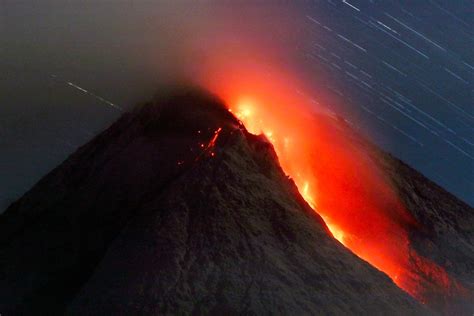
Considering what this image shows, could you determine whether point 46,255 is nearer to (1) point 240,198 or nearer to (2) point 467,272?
(1) point 240,198

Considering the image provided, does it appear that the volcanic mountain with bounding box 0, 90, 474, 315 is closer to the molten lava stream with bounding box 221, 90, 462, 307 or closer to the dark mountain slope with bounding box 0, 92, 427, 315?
the dark mountain slope with bounding box 0, 92, 427, 315

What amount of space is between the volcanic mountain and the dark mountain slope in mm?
64

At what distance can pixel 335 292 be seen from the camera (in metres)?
25.8

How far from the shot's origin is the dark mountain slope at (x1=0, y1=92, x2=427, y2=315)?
2422 cm

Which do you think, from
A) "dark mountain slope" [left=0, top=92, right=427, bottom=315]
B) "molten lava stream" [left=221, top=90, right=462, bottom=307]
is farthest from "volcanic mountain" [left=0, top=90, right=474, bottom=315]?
Answer: "molten lava stream" [left=221, top=90, right=462, bottom=307]

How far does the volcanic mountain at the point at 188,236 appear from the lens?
24328mm

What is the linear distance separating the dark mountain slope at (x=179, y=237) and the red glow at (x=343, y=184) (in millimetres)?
4278

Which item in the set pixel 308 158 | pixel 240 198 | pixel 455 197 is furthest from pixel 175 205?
pixel 455 197

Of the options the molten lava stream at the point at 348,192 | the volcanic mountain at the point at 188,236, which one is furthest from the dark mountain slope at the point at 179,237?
the molten lava stream at the point at 348,192

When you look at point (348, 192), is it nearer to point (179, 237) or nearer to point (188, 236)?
point (188, 236)

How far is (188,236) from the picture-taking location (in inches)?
1068

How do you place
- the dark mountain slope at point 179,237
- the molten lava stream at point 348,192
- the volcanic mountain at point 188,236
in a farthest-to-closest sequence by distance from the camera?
the molten lava stream at point 348,192 → the volcanic mountain at point 188,236 → the dark mountain slope at point 179,237

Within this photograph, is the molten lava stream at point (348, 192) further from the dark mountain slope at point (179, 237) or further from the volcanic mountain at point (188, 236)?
the dark mountain slope at point (179, 237)

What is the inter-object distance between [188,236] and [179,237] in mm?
428
